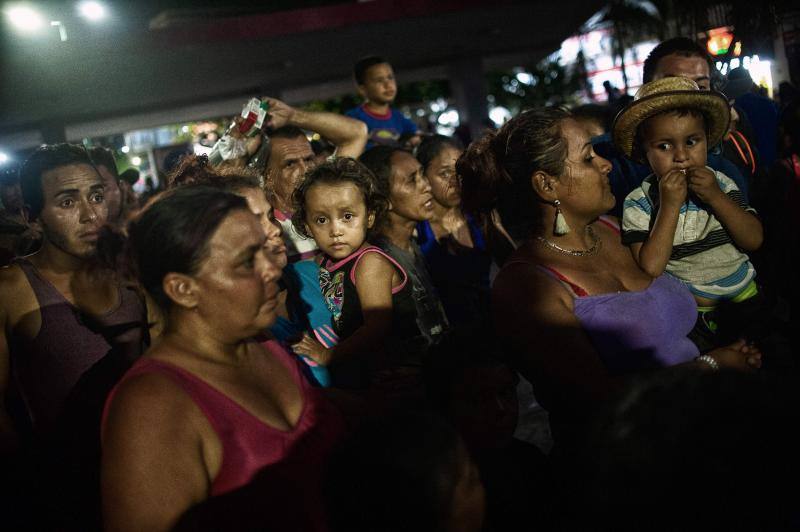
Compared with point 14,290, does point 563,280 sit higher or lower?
lower

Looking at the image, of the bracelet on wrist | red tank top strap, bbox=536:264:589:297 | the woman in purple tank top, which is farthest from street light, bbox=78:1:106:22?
the bracelet on wrist

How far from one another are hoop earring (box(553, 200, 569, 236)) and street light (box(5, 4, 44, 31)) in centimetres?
1208

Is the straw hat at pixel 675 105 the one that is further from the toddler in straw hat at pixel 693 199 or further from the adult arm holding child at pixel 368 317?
the adult arm holding child at pixel 368 317

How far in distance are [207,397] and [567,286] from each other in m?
1.30

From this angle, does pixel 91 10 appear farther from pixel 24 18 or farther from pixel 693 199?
pixel 693 199

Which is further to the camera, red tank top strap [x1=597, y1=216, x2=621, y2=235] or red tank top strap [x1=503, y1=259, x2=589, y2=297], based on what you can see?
red tank top strap [x1=597, y1=216, x2=621, y2=235]

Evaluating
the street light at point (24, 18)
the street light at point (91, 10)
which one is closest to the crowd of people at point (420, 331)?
the street light at point (24, 18)

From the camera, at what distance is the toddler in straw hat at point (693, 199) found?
2.75 meters

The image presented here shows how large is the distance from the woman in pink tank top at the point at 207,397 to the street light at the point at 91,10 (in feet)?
60.5

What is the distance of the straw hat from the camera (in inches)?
109

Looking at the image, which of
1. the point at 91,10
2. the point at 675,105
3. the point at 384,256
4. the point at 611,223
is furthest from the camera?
the point at 91,10

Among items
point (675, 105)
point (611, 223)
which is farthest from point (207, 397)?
point (675, 105)

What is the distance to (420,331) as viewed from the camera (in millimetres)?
3113

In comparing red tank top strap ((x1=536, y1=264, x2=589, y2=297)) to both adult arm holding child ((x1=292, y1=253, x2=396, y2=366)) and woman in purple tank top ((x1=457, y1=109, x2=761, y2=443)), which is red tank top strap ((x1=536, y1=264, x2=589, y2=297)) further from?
adult arm holding child ((x1=292, y1=253, x2=396, y2=366))
